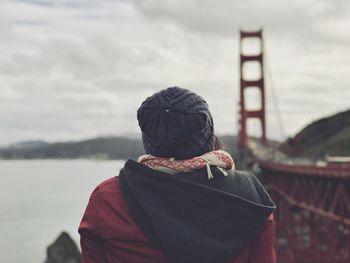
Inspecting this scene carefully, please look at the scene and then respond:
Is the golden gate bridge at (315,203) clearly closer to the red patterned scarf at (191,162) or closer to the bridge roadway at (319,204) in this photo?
the bridge roadway at (319,204)

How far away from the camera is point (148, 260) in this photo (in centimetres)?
169

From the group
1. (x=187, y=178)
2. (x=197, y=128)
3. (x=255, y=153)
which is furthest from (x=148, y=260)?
(x=255, y=153)

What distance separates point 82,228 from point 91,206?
2.5 inches

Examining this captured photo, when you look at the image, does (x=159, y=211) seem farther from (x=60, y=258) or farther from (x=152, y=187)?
(x=60, y=258)

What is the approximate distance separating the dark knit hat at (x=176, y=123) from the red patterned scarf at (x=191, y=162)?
23mm

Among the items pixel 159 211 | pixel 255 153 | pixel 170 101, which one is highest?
pixel 170 101

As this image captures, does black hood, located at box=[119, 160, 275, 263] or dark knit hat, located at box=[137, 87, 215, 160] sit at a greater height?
dark knit hat, located at box=[137, 87, 215, 160]

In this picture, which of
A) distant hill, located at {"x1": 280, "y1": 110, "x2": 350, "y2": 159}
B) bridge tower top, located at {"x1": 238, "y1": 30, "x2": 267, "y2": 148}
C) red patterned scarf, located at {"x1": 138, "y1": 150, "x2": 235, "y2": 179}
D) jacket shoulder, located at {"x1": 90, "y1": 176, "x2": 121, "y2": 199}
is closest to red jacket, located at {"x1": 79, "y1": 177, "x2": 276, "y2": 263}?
jacket shoulder, located at {"x1": 90, "y1": 176, "x2": 121, "y2": 199}

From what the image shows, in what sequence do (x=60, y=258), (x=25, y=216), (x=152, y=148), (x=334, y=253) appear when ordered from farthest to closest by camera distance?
(x=25, y=216), (x=60, y=258), (x=334, y=253), (x=152, y=148)

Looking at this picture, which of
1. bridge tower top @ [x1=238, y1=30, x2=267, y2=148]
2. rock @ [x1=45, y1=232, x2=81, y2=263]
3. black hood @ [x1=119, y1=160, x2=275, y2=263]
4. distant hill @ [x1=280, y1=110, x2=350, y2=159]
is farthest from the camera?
distant hill @ [x1=280, y1=110, x2=350, y2=159]

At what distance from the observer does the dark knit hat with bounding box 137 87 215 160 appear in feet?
5.62

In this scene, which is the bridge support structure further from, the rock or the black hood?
the rock

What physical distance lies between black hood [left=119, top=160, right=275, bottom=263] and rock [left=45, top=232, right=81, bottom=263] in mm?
36872

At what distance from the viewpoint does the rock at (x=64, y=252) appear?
37.7 metres
